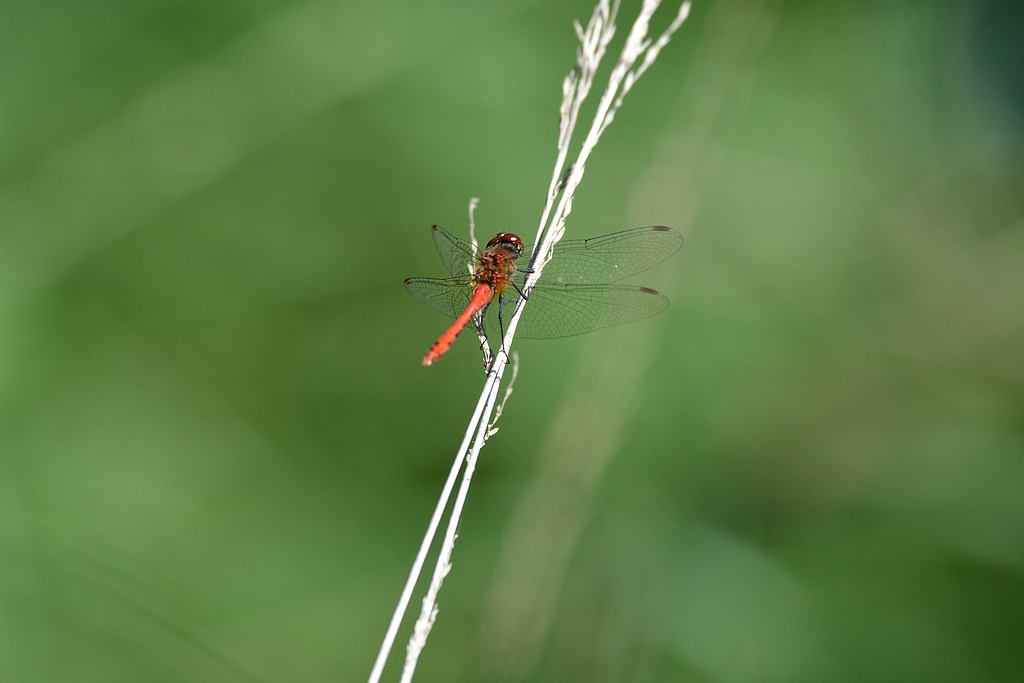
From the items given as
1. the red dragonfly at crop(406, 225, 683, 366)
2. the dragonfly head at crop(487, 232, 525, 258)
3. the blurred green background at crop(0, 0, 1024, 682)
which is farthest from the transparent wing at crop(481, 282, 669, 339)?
the blurred green background at crop(0, 0, 1024, 682)

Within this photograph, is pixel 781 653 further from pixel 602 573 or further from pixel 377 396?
pixel 377 396

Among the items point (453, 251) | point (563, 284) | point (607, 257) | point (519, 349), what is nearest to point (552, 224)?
point (563, 284)

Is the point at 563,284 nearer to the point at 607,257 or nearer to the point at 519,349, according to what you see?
the point at 607,257

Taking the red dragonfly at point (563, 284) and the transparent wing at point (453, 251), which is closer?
the red dragonfly at point (563, 284)

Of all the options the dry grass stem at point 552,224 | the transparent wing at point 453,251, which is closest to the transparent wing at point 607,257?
the transparent wing at point 453,251

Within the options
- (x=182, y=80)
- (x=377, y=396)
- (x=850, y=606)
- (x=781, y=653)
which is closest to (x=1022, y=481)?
(x=850, y=606)

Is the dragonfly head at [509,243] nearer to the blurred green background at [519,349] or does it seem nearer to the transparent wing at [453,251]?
the transparent wing at [453,251]

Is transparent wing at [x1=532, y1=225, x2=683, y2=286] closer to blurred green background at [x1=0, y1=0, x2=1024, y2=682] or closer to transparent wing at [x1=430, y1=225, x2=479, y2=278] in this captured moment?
transparent wing at [x1=430, y1=225, x2=479, y2=278]
